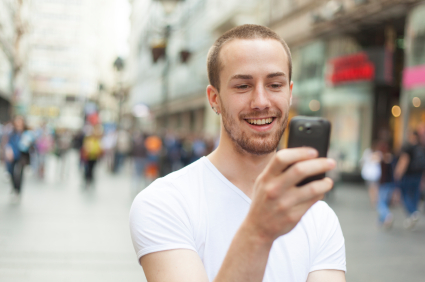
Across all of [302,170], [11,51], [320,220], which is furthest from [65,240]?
[11,51]

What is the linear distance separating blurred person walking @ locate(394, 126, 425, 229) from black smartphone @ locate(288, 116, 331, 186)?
9046 millimetres

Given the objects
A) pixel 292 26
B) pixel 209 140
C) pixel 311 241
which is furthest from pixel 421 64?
pixel 311 241

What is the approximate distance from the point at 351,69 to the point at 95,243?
1339 centimetres

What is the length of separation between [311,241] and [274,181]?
2.60ft

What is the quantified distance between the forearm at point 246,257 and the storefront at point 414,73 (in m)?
13.6

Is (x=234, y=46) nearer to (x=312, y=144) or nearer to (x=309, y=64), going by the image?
(x=312, y=144)

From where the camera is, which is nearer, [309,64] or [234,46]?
[234,46]

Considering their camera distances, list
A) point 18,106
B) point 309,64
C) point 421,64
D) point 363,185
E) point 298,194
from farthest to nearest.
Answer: point 18,106, point 309,64, point 363,185, point 421,64, point 298,194

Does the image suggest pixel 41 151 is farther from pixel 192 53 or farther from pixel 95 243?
pixel 192 53

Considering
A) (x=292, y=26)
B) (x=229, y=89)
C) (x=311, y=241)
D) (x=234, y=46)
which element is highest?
(x=292, y=26)

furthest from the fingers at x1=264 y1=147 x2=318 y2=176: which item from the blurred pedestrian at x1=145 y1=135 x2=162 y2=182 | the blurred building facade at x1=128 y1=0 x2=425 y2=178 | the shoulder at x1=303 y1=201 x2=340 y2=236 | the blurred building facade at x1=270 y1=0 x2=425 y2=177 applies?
the blurred building facade at x1=270 y1=0 x2=425 y2=177

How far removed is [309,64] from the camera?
19766 mm

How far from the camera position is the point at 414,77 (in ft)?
44.5

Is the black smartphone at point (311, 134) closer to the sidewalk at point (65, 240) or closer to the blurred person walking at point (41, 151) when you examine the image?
the sidewalk at point (65, 240)
